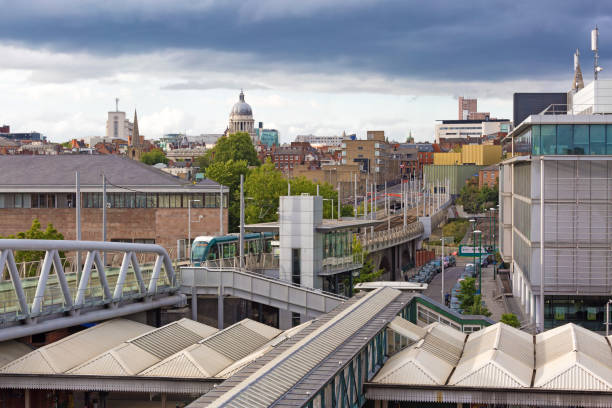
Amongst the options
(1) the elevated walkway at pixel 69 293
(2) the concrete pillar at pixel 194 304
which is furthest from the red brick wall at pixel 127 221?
(1) the elevated walkway at pixel 69 293

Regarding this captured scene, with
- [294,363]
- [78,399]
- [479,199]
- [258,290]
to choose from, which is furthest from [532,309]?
[479,199]

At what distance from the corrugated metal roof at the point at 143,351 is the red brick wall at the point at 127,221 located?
134 ft

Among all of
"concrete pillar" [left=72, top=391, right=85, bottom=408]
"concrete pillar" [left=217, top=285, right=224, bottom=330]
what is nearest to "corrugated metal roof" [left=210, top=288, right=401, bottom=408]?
"concrete pillar" [left=72, top=391, right=85, bottom=408]

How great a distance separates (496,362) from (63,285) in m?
17.8

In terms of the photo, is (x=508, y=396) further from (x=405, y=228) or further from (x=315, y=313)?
(x=405, y=228)

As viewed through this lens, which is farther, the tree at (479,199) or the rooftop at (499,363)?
the tree at (479,199)

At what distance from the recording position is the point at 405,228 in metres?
108

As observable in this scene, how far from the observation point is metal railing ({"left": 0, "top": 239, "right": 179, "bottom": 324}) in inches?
1375

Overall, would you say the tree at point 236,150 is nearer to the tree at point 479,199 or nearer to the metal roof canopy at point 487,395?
the tree at point 479,199

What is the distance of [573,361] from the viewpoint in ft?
97.7

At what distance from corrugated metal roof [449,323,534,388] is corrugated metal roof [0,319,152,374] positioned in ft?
45.7

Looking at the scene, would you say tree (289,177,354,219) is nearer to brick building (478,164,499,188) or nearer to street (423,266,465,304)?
street (423,266,465,304)

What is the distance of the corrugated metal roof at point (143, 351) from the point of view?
33250mm

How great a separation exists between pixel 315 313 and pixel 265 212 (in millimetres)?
47942
